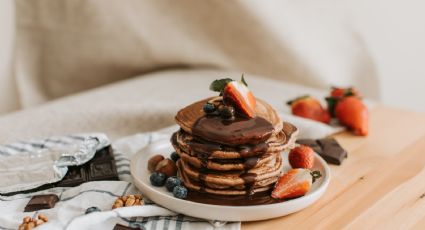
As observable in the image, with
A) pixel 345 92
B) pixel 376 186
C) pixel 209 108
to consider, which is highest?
pixel 209 108

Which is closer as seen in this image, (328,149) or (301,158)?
(301,158)

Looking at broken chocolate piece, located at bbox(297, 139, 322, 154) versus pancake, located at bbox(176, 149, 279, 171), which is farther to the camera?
broken chocolate piece, located at bbox(297, 139, 322, 154)

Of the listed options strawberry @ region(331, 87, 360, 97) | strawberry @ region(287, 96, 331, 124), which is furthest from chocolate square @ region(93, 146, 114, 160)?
strawberry @ region(331, 87, 360, 97)

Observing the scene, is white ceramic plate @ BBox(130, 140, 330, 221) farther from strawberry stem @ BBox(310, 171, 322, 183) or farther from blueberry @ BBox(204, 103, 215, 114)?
blueberry @ BBox(204, 103, 215, 114)

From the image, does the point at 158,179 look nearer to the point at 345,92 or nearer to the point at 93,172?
the point at 93,172

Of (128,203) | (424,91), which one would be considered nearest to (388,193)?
(128,203)

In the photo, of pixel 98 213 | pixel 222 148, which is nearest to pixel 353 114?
pixel 222 148

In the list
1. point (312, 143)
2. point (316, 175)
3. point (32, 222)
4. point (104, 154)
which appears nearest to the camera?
point (32, 222)
